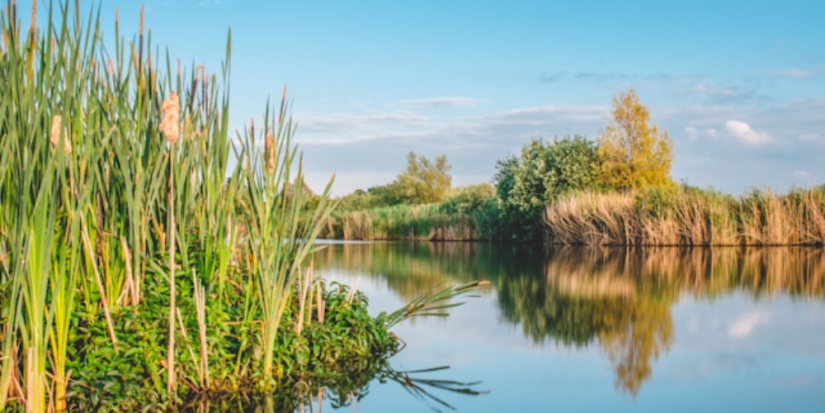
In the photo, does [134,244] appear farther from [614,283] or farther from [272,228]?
[614,283]

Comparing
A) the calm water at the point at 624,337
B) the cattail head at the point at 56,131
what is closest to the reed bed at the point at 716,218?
the calm water at the point at 624,337

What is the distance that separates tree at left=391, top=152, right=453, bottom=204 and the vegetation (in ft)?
155

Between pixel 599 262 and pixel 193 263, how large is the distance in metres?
14.0

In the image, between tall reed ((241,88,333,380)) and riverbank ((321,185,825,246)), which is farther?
riverbank ((321,185,825,246))

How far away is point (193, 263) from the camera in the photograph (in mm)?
5176

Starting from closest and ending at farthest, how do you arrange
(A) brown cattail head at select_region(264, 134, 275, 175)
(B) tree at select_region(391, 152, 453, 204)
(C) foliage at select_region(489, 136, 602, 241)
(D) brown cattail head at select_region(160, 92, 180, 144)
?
(D) brown cattail head at select_region(160, 92, 180, 144)
(A) brown cattail head at select_region(264, 134, 275, 175)
(C) foliage at select_region(489, 136, 602, 241)
(B) tree at select_region(391, 152, 453, 204)

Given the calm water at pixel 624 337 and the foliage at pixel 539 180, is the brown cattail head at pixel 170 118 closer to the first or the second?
the calm water at pixel 624 337

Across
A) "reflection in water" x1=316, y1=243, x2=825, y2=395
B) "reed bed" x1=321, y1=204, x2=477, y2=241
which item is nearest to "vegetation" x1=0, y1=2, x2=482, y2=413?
"reflection in water" x1=316, y1=243, x2=825, y2=395

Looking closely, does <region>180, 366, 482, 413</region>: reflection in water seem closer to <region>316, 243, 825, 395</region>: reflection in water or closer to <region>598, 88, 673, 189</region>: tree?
<region>316, 243, 825, 395</region>: reflection in water

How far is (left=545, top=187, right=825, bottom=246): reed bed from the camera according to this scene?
2327 centimetres

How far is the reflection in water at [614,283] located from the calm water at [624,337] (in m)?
0.03

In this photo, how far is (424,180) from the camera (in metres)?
54.7

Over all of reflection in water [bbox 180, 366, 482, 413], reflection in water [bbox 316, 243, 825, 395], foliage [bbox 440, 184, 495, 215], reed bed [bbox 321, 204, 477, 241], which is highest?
foliage [bbox 440, 184, 495, 215]

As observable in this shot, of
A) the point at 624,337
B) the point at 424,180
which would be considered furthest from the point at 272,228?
the point at 424,180
